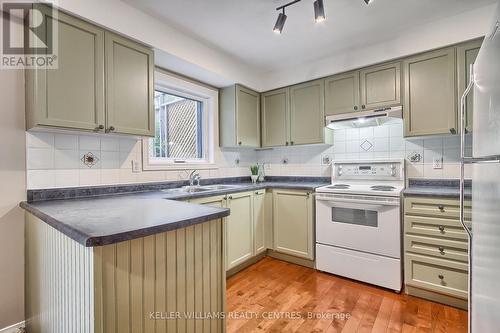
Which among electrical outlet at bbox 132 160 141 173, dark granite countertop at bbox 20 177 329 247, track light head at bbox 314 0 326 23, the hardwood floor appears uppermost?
track light head at bbox 314 0 326 23

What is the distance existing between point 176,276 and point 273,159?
8.82ft

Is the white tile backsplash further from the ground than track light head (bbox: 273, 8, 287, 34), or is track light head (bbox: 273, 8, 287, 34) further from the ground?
track light head (bbox: 273, 8, 287, 34)

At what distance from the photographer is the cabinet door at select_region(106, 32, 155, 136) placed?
1792 millimetres

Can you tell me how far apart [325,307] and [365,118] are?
1878mm

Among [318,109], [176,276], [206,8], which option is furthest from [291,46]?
[176,276]

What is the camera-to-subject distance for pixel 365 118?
2.54 metres

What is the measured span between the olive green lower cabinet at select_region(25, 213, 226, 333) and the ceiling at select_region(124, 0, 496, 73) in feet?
5.68

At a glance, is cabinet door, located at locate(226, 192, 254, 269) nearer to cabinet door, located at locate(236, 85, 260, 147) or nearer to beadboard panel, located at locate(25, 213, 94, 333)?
cabinet door, located at locate(236, 85, 260, 147)

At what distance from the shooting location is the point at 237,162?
3.42 m

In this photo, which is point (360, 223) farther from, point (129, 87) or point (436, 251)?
point (129, 87)

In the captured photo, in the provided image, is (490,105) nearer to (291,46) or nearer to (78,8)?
(291,46)

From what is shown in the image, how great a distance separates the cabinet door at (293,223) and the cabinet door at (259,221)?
15cm

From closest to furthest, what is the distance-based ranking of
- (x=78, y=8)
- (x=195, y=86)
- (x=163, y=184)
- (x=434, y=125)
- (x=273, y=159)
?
(x=78, y=8) → (x=434, y=125) → (x=163, y=184) → (x=195, y=86) → (x=273, y=159)

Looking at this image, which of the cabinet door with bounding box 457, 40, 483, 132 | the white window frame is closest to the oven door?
the cabinet door with bounding box 457, 40, 483, 132
